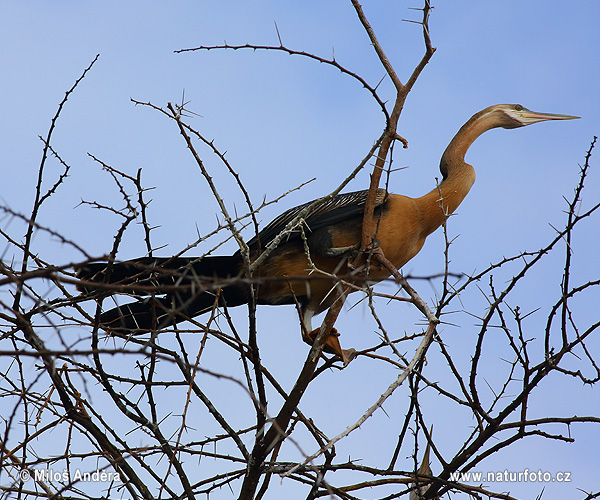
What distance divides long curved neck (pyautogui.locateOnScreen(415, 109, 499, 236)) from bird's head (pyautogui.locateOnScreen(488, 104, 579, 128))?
0.48ft

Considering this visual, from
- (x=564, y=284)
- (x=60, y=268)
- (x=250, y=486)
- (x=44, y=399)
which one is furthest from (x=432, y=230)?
(x=60, y=268)

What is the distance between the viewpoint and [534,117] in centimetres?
535

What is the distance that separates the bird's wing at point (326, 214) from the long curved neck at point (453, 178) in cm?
32

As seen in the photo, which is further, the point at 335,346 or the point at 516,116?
the point at 516,116

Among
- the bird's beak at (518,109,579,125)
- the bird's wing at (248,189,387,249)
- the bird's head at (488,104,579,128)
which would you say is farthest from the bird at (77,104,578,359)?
the bird's beak at (518,109,579,125)

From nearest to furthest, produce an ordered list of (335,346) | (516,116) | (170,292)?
(170,292) → (335,346) → (516,116)

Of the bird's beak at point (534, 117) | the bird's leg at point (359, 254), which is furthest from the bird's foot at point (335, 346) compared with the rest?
the bird's beak at point (534, 117)

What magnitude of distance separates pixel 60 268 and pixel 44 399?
1358 millimetres

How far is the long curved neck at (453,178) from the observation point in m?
4.39

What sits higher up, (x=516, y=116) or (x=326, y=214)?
(x=516, y=116)

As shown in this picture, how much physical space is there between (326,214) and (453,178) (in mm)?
926

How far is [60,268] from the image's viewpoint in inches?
59.3

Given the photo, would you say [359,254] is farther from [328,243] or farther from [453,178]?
[453,178]

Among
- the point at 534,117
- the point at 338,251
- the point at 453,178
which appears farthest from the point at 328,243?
the point at 534,117
